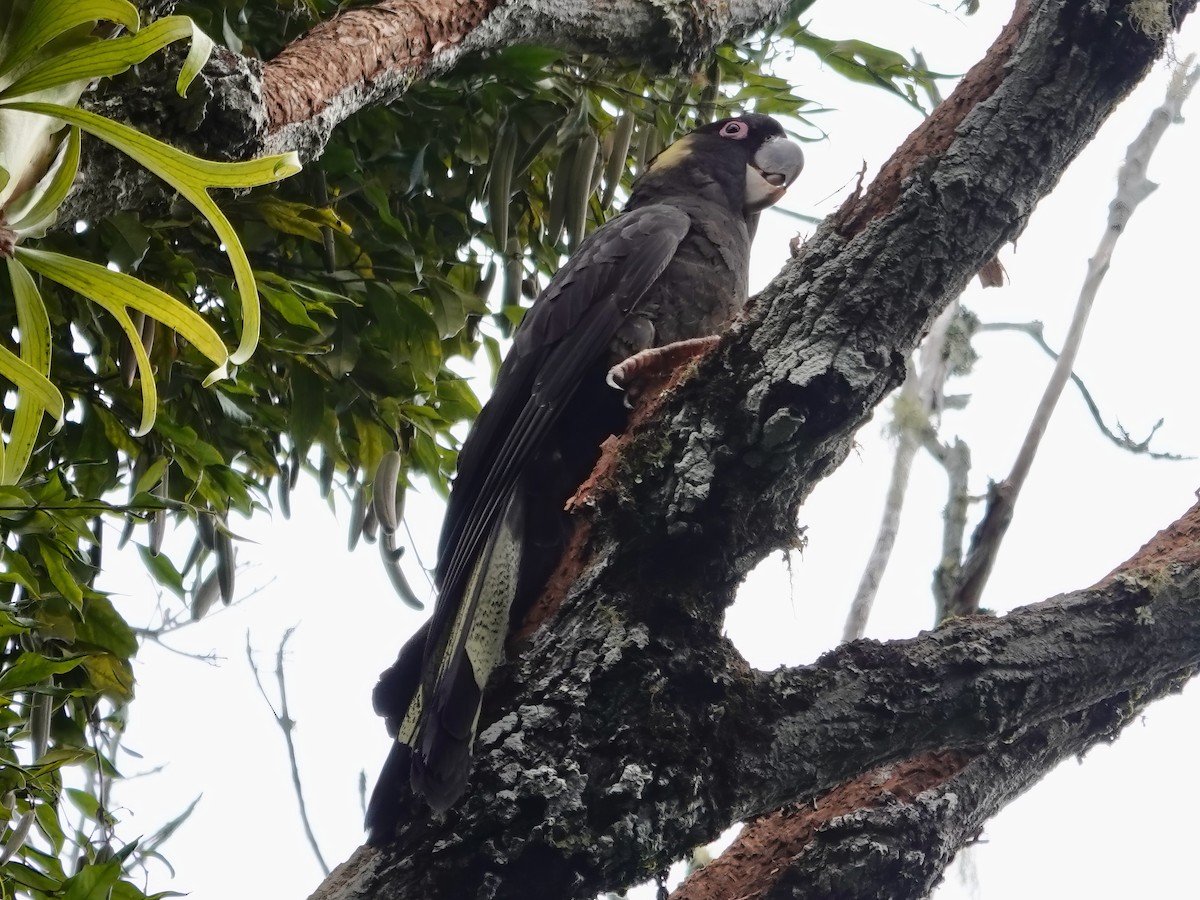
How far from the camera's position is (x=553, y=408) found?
1897 millimetres

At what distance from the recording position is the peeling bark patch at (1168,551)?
157cm

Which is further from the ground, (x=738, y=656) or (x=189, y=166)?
(x=189, y=166)

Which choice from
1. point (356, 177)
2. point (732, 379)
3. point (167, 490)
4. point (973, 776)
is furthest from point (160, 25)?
point (973, 776)

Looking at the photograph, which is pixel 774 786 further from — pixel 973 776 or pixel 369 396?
pixel 369 396

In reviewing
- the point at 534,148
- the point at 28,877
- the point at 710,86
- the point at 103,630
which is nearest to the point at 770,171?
the point at 710,86

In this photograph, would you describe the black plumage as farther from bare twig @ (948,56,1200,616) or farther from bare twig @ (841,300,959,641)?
bare twig @ (948,56,1200,616)

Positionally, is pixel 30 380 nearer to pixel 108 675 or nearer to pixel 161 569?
pixel 108 675

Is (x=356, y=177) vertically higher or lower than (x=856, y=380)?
higher

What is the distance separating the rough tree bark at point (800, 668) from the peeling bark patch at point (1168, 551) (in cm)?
19

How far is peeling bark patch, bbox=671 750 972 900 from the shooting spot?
1386 millimetres

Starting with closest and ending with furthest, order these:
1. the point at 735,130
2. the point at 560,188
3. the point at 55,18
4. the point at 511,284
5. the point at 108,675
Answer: the point at 55,18
the point at 108,675
the point at 560,188
the point at 511,284
the point at 735,130

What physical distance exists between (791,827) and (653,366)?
2.23 feet

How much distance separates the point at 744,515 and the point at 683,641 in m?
0.16

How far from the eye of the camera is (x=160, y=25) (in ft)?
2.81
